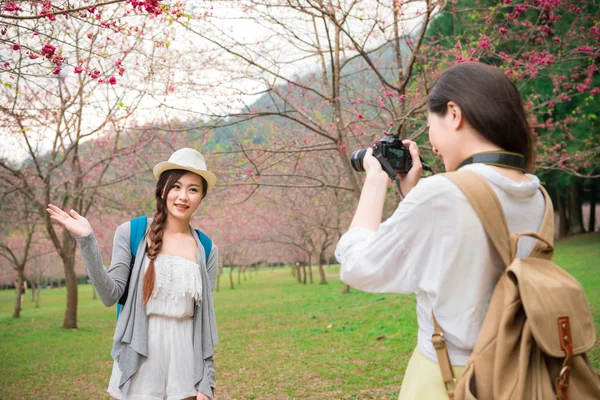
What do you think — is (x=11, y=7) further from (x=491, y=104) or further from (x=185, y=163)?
(x=491, y=104)

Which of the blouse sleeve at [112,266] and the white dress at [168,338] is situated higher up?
the blouse sleeve at [112,266]

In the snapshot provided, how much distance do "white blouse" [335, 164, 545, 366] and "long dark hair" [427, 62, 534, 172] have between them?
0.35 feet

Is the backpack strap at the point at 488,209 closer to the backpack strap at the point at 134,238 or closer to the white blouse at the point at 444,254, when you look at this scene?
the white blouse at the point at 444,254

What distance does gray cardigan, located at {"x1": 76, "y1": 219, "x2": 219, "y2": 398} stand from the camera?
2.46 m

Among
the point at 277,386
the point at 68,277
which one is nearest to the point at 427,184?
the point at 277,386

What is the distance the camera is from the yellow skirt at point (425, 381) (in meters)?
1.34

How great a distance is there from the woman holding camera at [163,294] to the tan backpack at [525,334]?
176 cm

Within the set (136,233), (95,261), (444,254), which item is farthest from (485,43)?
(444,254)

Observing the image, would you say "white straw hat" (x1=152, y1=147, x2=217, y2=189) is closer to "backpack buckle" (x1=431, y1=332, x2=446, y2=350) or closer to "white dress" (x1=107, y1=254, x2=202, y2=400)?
"white dress" (x1=107, y1=254, x2=202, y2=400)

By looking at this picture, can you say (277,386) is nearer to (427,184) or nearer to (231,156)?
(231,156)

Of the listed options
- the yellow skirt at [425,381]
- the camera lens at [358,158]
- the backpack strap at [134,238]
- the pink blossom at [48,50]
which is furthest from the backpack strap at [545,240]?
the pink blossom at [48,50]

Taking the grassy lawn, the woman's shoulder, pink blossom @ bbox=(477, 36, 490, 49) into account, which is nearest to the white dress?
the woman's shoulder

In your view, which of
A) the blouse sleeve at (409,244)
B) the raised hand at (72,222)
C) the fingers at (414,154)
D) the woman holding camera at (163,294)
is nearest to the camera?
the blouse sleeve at (409,244)

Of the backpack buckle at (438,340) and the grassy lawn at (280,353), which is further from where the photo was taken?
the grassy lawn at (280,353)
